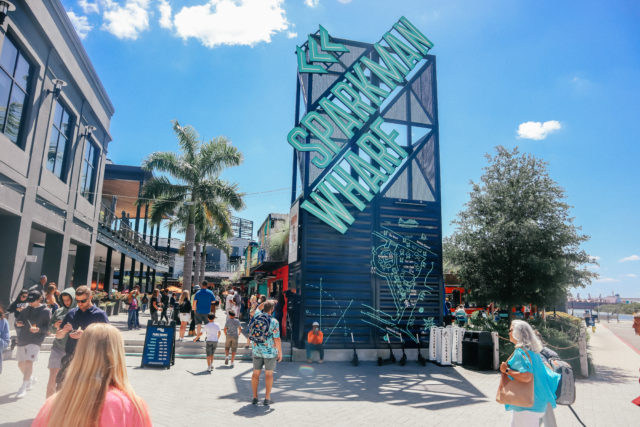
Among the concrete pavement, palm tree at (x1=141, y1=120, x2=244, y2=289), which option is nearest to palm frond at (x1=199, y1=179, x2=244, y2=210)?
palm tree at (x1=141, y1=120, x2=244, y2=289)

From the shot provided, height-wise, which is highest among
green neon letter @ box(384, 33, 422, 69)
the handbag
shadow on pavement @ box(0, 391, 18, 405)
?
green neon letter @ box(384, 33, 422, 69)

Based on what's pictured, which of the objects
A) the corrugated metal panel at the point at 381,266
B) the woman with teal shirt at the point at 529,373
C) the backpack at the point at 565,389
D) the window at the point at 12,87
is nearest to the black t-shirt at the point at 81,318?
the woman with teal shirt at the point at 529,373

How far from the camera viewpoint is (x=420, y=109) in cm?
1580

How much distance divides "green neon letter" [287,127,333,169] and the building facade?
8.42 meters

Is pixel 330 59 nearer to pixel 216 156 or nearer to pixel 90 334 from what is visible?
pixel 216 156

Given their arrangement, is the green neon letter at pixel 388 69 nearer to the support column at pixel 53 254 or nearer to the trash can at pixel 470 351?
the trash can at pixel 470 351

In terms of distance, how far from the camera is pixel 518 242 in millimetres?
15062

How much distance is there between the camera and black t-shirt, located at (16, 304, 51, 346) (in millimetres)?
6988

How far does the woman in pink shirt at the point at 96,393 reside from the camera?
6.70ft

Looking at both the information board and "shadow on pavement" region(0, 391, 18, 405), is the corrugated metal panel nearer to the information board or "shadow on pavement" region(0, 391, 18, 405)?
the information board

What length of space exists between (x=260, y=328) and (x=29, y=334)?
3.79m

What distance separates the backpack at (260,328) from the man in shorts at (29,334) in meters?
3.44

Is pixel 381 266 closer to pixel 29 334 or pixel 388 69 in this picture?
pixel 388 69

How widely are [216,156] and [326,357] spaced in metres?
14.7
